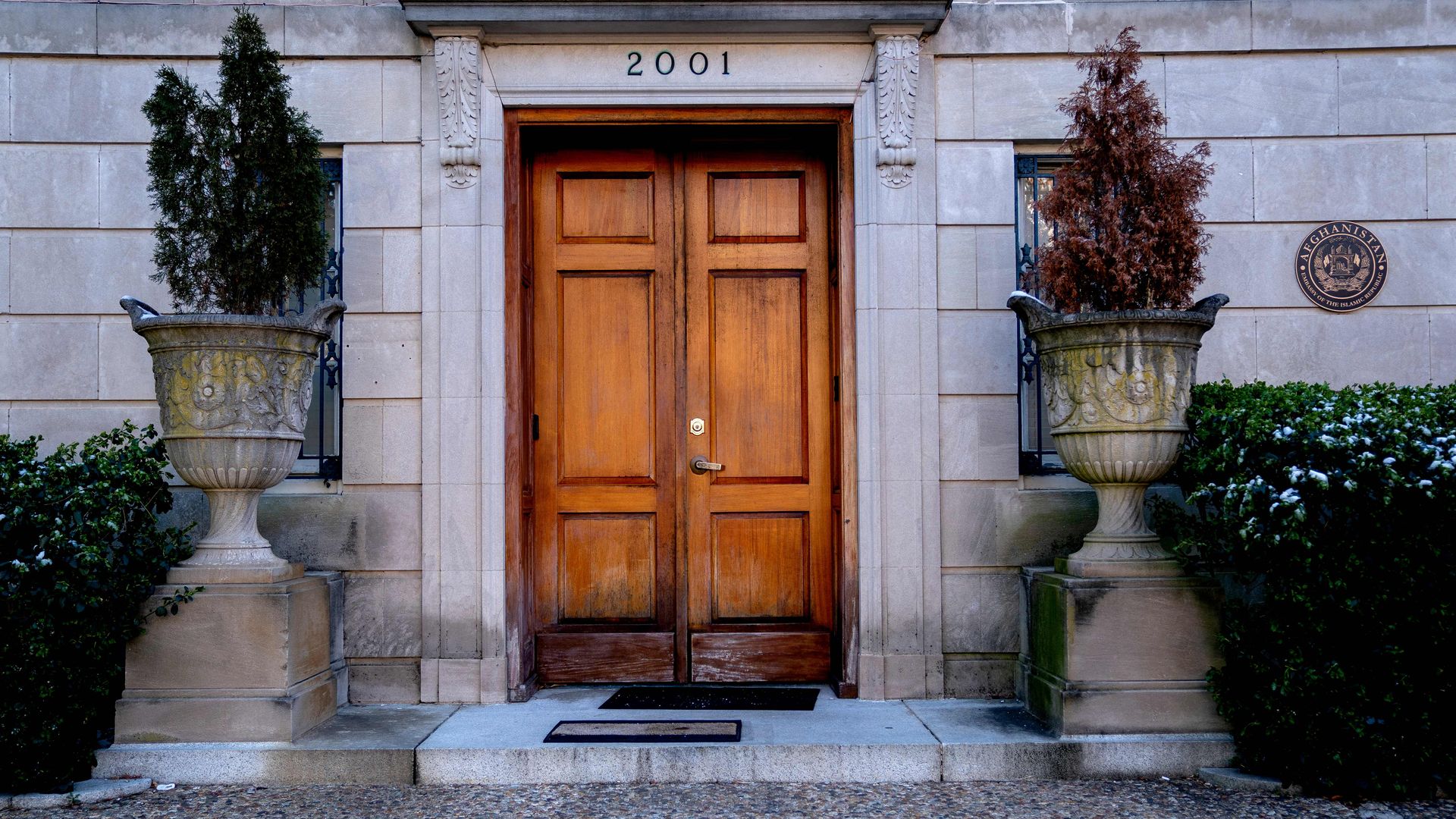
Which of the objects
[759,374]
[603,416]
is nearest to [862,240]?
[759,374]

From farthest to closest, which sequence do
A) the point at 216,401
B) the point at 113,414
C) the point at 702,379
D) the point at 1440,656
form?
the point at 702,379 < the point at 113,414 < the point at 216,401 < the point at 1440,656

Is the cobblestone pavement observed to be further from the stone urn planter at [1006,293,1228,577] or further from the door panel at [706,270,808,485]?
the door panel at [706,270,808,485]

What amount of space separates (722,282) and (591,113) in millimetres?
1226

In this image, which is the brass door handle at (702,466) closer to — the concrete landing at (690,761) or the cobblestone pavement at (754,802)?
the concrete landing at (690,761)

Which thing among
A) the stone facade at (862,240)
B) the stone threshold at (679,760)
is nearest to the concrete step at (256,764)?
the stone threshold at (679,760)

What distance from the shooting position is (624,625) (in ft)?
20.0

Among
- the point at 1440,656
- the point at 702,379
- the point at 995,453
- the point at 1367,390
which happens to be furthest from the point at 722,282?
the point at 1440,656

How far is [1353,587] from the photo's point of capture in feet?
14.0

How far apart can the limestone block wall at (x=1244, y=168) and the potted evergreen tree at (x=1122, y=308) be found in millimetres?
718

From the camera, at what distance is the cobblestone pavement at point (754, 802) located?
4.18 meters

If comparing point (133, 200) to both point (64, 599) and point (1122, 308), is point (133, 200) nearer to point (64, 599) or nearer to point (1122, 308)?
point (64, 599)

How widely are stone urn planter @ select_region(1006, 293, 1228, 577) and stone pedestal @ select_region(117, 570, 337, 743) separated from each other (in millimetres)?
3768

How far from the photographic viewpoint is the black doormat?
5.43m

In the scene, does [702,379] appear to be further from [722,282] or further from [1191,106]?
[1191,106]
